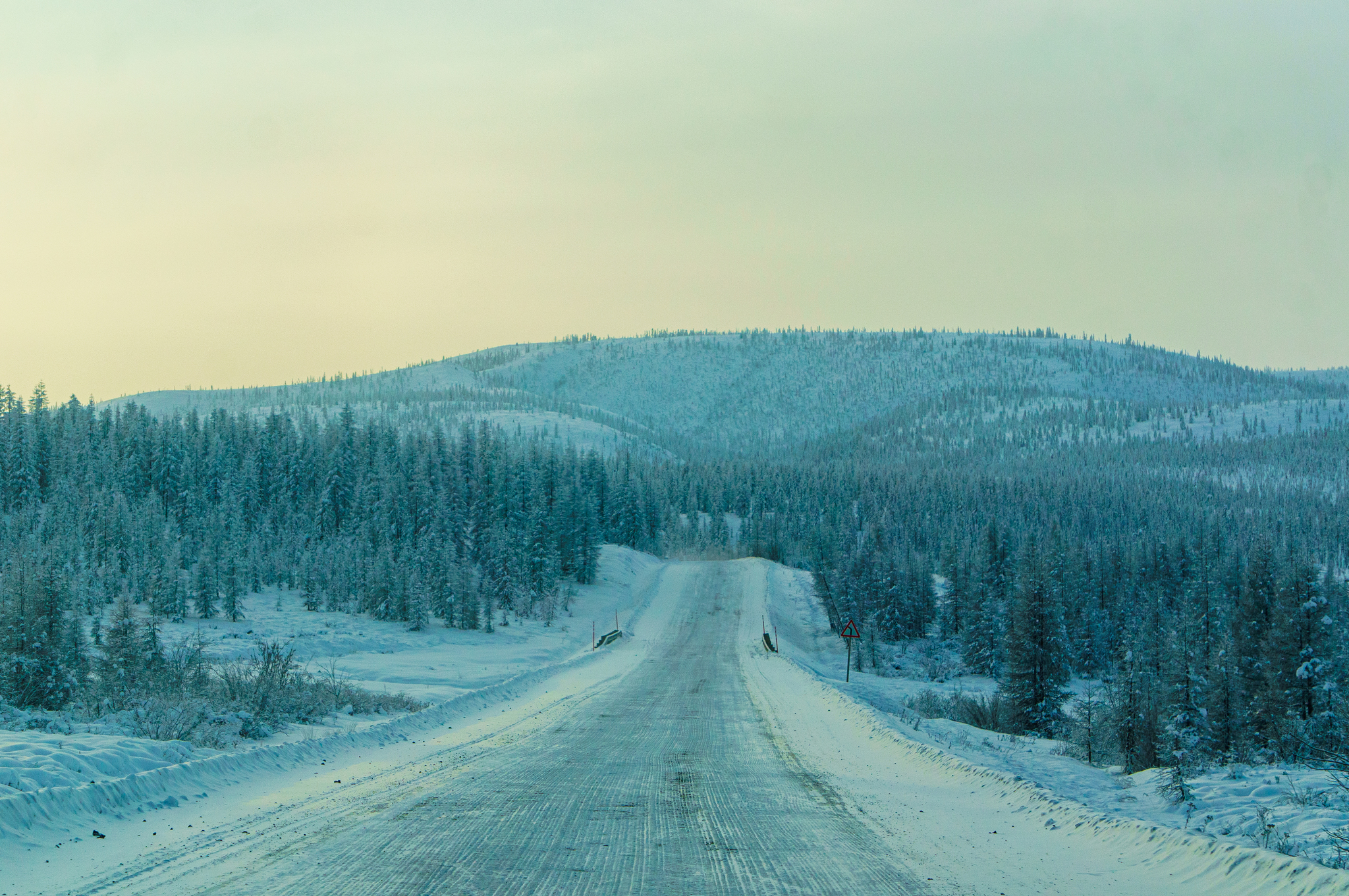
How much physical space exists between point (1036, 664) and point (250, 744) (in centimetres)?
4143

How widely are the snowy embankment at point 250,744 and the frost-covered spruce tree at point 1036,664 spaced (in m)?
21.3

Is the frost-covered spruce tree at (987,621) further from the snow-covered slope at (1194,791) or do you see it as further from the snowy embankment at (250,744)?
the snow-covered slope at (1194,791)

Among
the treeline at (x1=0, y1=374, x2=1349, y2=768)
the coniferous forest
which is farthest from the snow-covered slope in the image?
the coniferous forest

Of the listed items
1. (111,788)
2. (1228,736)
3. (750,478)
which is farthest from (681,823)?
(750,478)

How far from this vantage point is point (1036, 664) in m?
45.8

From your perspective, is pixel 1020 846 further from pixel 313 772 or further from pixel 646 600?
pixel 646 600

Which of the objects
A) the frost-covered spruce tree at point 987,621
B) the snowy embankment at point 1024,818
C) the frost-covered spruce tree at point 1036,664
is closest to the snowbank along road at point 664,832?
the snowy embankment at point 1024,818

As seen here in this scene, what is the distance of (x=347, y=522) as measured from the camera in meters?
82.5

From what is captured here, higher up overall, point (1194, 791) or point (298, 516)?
point (1194, 791)

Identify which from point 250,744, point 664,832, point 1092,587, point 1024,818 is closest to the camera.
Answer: point 664,832

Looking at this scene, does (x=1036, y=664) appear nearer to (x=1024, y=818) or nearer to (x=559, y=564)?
(x=1024, y=818)

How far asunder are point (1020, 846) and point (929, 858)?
1371 mm

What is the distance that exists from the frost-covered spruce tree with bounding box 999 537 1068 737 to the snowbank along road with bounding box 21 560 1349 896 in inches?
1235

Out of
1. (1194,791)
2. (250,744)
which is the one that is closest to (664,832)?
(1194,791)
